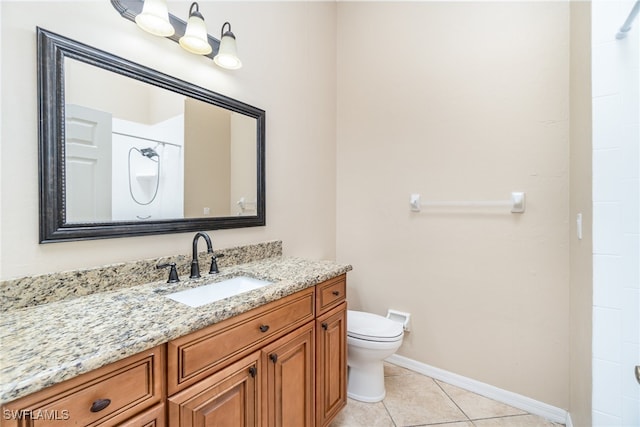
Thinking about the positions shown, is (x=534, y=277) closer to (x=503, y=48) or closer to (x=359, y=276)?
(x=359, y=276)

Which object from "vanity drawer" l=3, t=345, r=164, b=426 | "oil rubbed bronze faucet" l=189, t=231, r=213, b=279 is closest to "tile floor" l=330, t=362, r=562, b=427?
"oil rubbed bronze faucet" l=189, t=231, r=213, b=279

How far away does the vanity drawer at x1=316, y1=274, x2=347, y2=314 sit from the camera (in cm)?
142

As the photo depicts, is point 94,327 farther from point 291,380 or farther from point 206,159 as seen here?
point 206,159

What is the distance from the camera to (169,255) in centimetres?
137

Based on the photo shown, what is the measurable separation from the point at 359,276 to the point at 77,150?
1.93m

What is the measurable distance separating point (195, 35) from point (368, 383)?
209cm

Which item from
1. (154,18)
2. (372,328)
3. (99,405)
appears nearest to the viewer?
(99,405)

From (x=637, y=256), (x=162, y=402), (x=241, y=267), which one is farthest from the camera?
(x=241, y=267)

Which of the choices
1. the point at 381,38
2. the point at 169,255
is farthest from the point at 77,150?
the point at 381,38

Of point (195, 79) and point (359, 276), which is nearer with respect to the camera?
point (195, 79)

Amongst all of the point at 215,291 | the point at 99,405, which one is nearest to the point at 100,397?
the point at 99,405

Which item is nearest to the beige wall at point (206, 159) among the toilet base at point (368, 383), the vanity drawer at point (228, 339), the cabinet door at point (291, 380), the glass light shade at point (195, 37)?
the glass light shade at point (195, 37)

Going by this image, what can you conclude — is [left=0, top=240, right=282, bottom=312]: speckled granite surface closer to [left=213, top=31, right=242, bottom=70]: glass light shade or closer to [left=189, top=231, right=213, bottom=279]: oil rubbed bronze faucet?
[left=189, top=231, right=213, bottom=279]: oil rubbed bronze faucet

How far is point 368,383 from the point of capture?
1825mm
